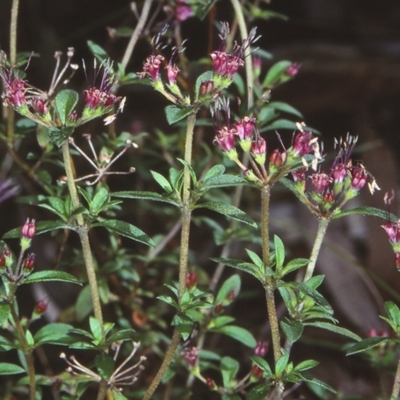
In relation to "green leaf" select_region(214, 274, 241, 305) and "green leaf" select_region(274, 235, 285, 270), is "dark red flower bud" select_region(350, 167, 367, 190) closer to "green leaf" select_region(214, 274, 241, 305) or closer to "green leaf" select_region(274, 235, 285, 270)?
"green leaf" select_region(274, 235, 285, 270)

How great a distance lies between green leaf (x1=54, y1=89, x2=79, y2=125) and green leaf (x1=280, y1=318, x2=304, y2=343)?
2.06 feet

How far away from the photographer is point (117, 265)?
212 centimetres

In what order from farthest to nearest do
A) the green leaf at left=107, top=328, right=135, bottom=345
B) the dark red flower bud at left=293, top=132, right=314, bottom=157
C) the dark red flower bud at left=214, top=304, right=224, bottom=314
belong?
the dark red flower bud at left=214, top=304, right=224, bottom=314, the green leaf at left=107, top=328, right=135, bottom=345, the dark red flower bud at left=293, top=132, right=314, bottom=157

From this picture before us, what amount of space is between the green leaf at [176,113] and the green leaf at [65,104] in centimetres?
21

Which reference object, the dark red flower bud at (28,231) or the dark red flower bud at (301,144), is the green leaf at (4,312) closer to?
the dark red flower bud at (28,231)

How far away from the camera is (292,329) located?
155 centimetres

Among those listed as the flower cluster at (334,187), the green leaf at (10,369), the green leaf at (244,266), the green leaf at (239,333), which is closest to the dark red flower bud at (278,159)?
the flower cluster at (334,187)

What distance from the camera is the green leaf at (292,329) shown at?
1525 mm

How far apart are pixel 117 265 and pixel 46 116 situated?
0.67 meters

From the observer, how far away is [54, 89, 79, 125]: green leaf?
158cm

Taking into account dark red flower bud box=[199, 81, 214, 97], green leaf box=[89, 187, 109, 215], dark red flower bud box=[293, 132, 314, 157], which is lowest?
green leaf box=[89, 187, 109, 215]

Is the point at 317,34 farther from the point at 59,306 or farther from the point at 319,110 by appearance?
the point at 59,306

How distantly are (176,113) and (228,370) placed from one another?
0.77m

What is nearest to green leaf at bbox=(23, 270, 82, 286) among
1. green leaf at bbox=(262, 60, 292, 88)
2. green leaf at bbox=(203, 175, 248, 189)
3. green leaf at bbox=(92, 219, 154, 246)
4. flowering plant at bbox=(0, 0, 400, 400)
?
flowering plant at bbox=(0, 0, 400, 400)
